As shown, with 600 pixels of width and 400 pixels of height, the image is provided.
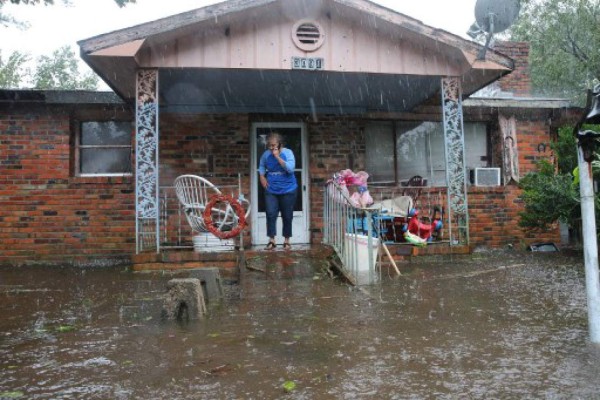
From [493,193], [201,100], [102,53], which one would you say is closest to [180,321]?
[102,53]

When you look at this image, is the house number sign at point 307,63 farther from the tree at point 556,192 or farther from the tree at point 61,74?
the tree at point 61,74

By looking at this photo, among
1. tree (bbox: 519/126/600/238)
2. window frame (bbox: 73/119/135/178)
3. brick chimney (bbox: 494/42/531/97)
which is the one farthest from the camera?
brick chimney (bbox: 494/42/531/97)

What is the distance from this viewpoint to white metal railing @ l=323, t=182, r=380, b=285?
18.4ft

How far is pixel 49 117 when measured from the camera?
8.73 meters

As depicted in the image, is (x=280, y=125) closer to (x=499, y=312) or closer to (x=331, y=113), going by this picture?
(x=331, y=113)

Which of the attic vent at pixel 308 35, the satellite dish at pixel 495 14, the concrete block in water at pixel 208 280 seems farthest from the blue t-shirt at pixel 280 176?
the satellite dish at pixel 495 14

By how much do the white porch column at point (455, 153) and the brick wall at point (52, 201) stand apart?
522 centimetres

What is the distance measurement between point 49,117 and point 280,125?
397cm

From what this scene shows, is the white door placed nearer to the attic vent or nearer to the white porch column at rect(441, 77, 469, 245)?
the attic vent

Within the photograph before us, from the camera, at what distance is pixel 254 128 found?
950 centimetres

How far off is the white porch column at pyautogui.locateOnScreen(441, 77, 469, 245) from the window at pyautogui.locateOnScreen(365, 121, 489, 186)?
220 cm

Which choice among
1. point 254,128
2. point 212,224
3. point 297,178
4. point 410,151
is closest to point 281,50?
point 254,128

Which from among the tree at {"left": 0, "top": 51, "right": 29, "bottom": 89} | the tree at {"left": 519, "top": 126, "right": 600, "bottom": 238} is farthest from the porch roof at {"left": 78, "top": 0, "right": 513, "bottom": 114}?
the tree at {"left": 0, "top": 51, "right": 29, "bottom": 89}

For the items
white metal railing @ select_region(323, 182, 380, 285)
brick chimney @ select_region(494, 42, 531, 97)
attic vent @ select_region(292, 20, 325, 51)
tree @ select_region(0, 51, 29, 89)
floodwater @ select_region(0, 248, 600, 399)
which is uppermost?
tree @ select_region(0, 51, 29, 89)
